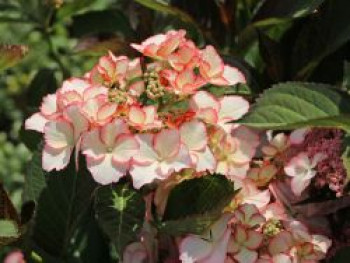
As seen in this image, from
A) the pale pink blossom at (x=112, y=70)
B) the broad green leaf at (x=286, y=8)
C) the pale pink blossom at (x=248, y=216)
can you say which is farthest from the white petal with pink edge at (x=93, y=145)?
the broad green leaf at (x=286, y=8)

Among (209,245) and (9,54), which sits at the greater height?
(9,54)

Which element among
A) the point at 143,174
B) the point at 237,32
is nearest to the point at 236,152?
the point at 143,174

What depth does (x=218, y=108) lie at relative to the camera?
3.78 feet

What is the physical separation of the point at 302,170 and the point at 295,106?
0.29 ft

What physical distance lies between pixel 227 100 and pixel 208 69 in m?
0.05

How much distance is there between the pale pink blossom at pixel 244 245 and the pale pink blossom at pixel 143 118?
184mm

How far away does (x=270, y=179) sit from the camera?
4.16 ft

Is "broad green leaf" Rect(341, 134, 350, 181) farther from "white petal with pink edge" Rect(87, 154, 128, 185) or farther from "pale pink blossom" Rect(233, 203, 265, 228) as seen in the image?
"white petal with pink edge" Rect(87, 154, 128, 185)

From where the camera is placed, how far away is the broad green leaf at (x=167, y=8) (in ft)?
4.79

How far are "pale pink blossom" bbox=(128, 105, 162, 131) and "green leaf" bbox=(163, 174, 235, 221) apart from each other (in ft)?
0.34

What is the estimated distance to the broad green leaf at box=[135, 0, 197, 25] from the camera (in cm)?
146

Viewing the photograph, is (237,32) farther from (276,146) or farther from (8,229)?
(8,229)

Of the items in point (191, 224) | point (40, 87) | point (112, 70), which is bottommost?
point (40, 87)

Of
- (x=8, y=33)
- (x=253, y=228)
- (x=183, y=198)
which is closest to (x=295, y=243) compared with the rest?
(x=253, y=228)
